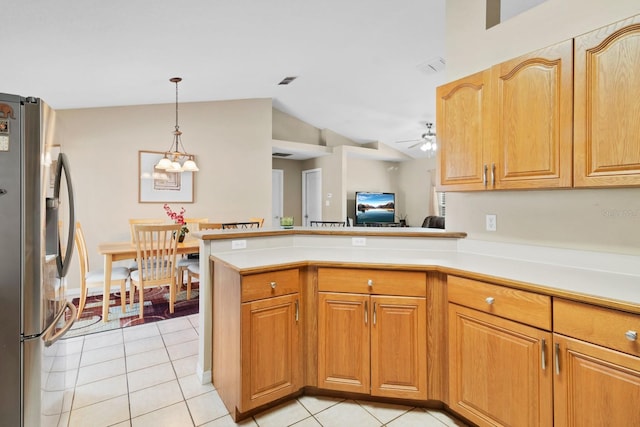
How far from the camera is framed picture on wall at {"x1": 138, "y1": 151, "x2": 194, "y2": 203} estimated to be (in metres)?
4.69

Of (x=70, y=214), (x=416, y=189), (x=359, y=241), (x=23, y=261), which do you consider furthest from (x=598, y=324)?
(x=416, y=189)

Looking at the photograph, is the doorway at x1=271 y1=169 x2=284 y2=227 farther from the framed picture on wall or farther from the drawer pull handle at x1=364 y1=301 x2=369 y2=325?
the drawer pull handle at x1=364 y1=301 x2=369 y2=325

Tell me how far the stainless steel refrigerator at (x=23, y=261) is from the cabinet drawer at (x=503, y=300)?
1.88 metres

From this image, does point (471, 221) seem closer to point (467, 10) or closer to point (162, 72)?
point (467, 10)

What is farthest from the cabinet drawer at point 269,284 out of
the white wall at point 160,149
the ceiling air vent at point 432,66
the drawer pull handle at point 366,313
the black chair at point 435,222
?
the black chair at point 435,222

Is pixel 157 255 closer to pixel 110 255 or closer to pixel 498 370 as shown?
pixel 110 255

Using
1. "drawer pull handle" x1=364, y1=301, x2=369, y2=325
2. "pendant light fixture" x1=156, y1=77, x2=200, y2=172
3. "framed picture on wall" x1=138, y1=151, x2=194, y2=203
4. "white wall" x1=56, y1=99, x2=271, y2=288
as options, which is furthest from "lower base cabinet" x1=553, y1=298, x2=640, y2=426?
"framed picture on wall" x1=138, y1=151, x2=194, y2=203

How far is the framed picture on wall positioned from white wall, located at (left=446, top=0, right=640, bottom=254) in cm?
401

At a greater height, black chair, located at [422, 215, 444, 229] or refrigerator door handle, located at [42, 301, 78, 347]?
black chair, located at [422, 215, 444, 229]

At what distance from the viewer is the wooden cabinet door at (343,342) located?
1.85 metres

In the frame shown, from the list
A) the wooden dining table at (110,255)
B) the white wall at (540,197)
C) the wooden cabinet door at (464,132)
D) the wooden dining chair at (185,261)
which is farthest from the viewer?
the wooden dining chair at (185,261)

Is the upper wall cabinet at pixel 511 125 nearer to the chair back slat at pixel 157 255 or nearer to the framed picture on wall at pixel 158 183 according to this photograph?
the chair back slat at pixel 157 255

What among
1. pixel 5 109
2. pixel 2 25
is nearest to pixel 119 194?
pixel 2 25

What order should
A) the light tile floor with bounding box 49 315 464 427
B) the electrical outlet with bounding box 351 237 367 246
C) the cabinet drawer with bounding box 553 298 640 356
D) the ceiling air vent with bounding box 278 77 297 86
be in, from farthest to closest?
the ceiling air vent with bounding box 278 77 297 86
the electrical outlet with bounding box 351 237 367 246
the light tile floor with bounding box 49 315 464 427
the cabinet drawer with bounding box 553 298 640 356
